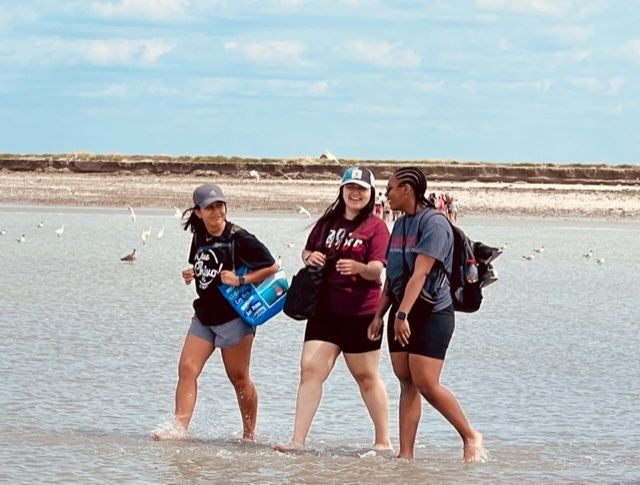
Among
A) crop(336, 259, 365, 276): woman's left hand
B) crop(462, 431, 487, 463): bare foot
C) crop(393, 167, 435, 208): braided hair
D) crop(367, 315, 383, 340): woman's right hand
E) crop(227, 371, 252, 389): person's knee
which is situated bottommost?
crop(462, 431, 487, 463): bare foot

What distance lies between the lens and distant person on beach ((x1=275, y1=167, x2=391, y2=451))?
7.04 m

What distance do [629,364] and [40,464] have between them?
519 cm

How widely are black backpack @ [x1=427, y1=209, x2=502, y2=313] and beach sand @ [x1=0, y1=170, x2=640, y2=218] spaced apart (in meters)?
27.6

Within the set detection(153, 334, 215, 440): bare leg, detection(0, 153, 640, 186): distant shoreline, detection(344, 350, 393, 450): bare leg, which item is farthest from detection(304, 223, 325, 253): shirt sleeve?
detection(0, 153, 640, 186): distant shoreline

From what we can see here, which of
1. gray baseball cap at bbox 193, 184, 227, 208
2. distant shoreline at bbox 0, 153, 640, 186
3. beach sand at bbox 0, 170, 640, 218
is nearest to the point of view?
gray baseball cap at bbox 193, 184, 227, 208

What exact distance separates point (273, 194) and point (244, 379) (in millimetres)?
32934

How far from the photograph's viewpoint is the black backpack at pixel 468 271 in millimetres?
6852

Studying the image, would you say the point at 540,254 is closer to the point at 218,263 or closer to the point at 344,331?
the point at 218,263

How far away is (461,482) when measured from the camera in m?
6.81

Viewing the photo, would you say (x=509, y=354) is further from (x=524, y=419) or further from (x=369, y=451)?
(x=369, y=451)

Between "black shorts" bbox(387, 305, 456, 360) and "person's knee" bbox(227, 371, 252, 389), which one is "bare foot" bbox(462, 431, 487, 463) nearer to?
"black shorts" bbox(387, 305, 456, 360)

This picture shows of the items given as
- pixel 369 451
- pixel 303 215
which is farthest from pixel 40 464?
pixel 303 215

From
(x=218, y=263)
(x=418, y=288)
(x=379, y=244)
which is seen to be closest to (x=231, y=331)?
(x=218, y=263)

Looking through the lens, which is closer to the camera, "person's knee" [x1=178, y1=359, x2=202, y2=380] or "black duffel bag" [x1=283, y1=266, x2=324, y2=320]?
"black duffel bag" [x1=283, y1=266, x2=324, y2=320]
